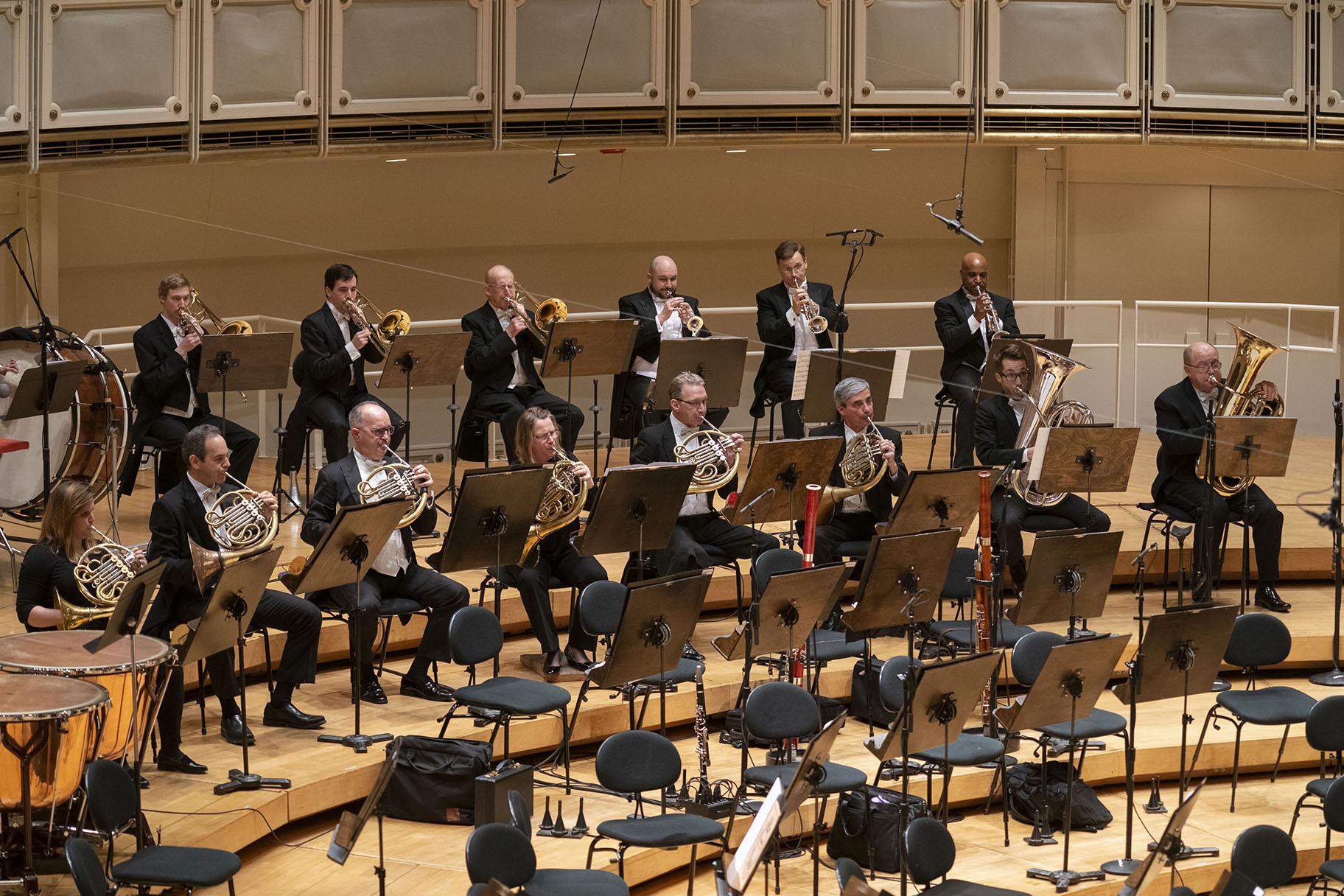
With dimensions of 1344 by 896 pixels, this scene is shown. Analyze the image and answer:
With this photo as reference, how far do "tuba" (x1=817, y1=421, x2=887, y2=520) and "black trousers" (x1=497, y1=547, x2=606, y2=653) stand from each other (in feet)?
3.71

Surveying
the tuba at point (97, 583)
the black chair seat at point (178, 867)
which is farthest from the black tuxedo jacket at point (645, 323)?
the black chair seat at point (178, 867)

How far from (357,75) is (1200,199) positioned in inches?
259

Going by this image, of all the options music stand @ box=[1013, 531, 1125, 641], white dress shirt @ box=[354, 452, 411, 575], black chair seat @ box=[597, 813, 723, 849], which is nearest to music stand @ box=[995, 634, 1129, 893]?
music stand @ box=[1013, 531, 1125, 641]

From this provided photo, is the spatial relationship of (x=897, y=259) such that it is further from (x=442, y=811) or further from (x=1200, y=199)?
(x=442, y=811)

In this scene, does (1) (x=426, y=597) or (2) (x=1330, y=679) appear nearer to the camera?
(1) (x=426, y=597)

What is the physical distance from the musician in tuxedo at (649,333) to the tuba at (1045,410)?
4.94ft

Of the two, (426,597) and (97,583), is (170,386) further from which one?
(97,583)

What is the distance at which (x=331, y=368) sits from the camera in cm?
811

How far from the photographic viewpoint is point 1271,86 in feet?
35.1

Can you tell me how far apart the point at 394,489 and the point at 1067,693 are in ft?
8.87

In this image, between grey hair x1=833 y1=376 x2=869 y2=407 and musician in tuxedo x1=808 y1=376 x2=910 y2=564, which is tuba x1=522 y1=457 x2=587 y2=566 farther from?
grey hair x1=833 y1=376 x2=869 y2=407

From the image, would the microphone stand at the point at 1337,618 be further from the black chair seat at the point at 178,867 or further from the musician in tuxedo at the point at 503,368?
the black chair seat at the point at 178,867

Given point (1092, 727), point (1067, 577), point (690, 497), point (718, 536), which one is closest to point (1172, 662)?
point (1092, 727)

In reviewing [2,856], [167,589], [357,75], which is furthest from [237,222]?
[2,856]
